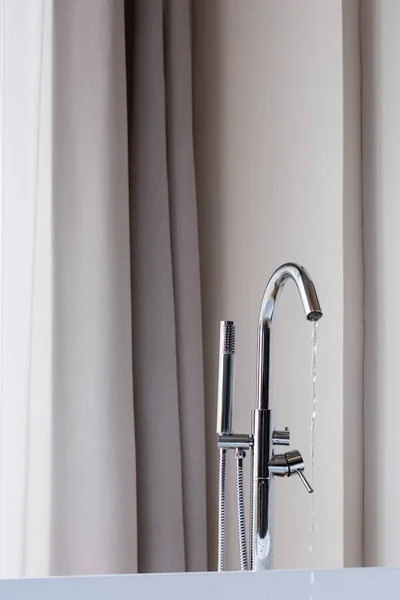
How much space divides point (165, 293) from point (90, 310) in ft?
0.64

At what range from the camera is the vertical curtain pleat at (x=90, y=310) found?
1438mm

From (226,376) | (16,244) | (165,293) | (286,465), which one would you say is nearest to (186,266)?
(165,293)

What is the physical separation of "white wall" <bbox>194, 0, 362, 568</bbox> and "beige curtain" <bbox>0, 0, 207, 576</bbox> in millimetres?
150

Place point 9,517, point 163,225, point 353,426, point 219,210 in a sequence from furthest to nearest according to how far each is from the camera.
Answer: point 219,210 < point 163,225 < point 353,426 < point 9,517

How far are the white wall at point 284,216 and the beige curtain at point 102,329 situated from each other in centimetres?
15

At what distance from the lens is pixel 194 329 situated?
5.42 ft

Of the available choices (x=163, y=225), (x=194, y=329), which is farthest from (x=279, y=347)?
(x=163, y=225)

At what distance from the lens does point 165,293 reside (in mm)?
1606

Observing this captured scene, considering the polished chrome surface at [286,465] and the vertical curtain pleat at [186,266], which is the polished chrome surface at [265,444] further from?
the vertical curtain pleat at [186,266]

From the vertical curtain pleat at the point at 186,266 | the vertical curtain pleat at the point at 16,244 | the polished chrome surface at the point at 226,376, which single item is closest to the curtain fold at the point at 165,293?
the vertical curtain pleat at the point at 186,266

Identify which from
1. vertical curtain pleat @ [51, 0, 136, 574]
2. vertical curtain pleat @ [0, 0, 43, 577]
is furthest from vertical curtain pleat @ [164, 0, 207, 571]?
vertical curtain pleat @ [0, 0, 43, 577]

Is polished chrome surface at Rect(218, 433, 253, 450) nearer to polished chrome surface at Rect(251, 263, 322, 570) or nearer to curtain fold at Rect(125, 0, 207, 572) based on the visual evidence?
polished chrome surface at Rect(251, 263, 322, 570)

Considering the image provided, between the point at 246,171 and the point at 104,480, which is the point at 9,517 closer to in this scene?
the point at 104,480

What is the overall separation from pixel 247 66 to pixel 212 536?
1.00 m
